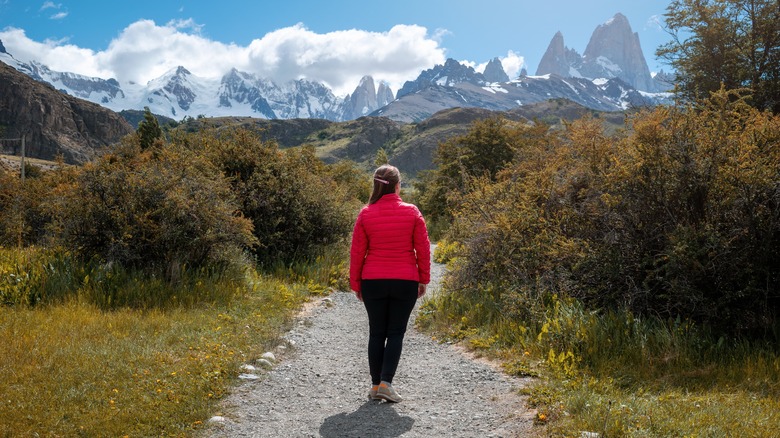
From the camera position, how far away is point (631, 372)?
18.8 ft

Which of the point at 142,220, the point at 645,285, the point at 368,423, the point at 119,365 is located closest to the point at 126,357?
the point at 119,365

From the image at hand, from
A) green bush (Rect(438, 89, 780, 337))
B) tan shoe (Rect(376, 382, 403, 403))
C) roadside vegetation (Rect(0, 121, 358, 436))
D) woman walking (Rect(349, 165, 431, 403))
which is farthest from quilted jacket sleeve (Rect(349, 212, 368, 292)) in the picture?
green bush (Rect(438, 89, 780, 337))

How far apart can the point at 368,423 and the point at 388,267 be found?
5.03 feet

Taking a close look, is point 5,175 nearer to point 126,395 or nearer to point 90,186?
point 90,186

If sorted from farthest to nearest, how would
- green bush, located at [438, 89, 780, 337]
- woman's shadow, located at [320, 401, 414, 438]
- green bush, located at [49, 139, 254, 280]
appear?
green bush, located at [49, 139, 254, 280] → green bush, located at [438, 89, 780, 337] → woman's shadow, located at [320, 401, 414, 438]

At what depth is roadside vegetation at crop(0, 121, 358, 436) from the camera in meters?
4.86

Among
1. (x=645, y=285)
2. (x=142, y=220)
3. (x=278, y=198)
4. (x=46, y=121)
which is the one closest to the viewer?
(x=645, y=285)

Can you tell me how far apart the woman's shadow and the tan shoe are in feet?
0.30

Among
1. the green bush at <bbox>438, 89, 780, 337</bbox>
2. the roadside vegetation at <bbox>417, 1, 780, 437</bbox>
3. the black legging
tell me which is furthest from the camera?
the green bush at <bbox>438, 89, 780, 337</bbox>

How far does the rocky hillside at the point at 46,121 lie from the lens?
14712 cm

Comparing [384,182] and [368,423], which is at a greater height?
[384,182]

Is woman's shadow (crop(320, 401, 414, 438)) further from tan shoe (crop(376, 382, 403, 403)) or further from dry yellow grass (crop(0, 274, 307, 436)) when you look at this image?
dry yellow grass (crop(0, 274, 307, 436))

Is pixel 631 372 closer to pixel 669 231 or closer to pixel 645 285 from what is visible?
pixel 645 285

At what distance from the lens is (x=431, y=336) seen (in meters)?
8.73
